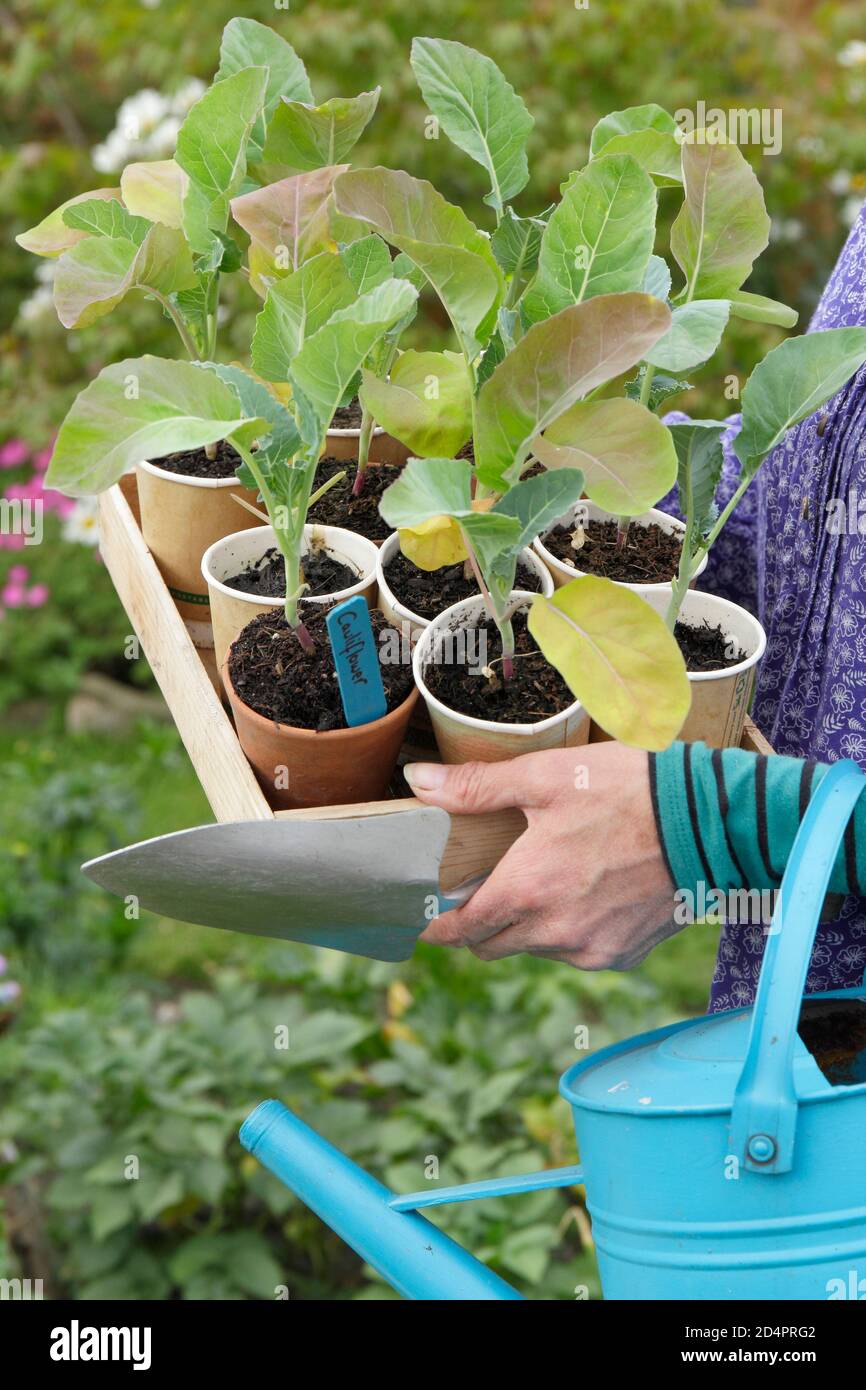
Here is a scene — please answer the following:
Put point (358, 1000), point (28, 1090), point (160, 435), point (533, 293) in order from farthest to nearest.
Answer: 1. point (358, 1000)
2. point (28, 1090)
3. point (533, 293)
4. point (160, 435)

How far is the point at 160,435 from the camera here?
2.13ft

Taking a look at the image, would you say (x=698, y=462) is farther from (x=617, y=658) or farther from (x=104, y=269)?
(x=104, y=269)

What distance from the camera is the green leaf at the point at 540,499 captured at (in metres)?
0.68

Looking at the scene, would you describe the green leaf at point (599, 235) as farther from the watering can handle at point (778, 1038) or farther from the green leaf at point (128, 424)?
the watering can handle at point (778, 1038)

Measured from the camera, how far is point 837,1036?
0.80 meters

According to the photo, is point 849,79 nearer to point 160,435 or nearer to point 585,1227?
point 585,1227

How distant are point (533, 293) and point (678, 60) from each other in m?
2.25

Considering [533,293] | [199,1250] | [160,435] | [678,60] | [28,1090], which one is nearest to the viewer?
[160,435]

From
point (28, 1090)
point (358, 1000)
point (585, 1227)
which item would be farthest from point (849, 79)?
point (28, 1090)

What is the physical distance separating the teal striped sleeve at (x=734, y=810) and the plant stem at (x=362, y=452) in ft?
1.12

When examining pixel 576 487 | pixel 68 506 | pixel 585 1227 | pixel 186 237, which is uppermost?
pixel 186 237

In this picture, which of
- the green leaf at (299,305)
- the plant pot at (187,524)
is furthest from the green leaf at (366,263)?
the plant pot at (187,524)

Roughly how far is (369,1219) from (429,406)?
51 cm

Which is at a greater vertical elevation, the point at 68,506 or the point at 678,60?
the point at 678,60
